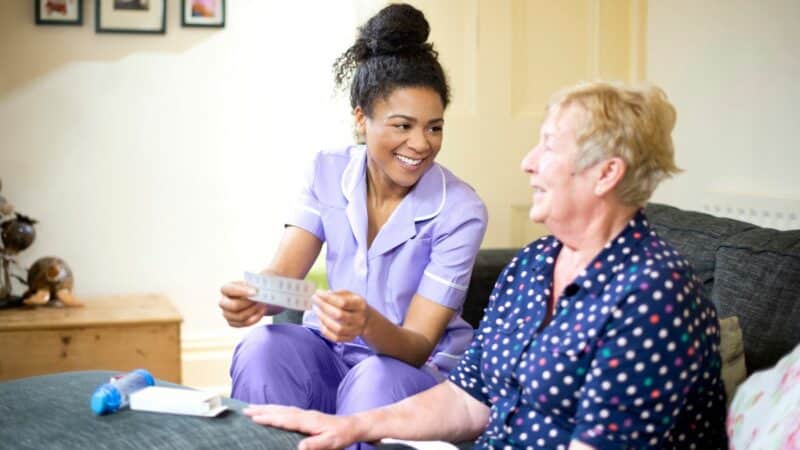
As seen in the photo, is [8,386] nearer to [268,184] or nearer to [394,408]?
[394,408]

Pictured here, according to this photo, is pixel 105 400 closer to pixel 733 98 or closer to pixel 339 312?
pixel 339 312

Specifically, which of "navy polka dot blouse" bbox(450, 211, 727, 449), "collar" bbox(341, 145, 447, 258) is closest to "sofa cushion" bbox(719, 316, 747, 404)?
"navy polka dot blouse" bbox(450, 211, 727, 449)

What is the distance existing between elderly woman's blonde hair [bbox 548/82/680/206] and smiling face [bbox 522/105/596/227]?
0.05 ft

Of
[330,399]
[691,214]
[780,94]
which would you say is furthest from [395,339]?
[780,94]

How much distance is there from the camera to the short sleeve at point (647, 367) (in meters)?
1.50

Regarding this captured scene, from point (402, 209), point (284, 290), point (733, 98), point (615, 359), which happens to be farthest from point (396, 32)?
point (733, 98)

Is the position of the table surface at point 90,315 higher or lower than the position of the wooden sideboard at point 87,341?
higher

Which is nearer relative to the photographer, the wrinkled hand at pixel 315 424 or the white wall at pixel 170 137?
the wrinkled hand at pixel 315 424

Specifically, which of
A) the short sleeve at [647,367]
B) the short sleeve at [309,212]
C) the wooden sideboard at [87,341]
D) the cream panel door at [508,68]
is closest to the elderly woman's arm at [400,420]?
the short sleeve at [647,367]

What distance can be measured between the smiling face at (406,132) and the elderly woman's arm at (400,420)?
0.65 meters

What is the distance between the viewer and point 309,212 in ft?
8.31

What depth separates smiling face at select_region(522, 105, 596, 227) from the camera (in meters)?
1.64

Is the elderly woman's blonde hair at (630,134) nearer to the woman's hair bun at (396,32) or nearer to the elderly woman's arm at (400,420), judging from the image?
the elderly woman's arm at (400,420)

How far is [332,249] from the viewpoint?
2498 millimetres
